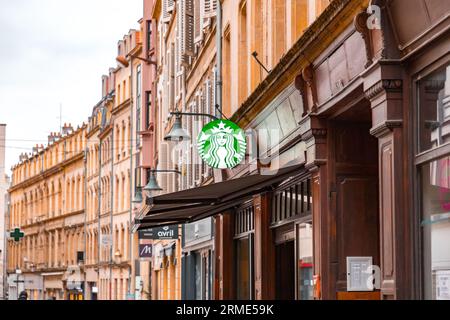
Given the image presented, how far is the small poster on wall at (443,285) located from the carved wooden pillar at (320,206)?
13.0 feet

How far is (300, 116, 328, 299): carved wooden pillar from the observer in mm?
14281

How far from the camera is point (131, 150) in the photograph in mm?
62406

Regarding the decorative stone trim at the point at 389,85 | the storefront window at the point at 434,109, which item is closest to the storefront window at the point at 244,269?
the decorative stone trim at the point at 389,85

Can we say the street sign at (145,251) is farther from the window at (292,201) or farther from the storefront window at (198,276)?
the window at (292,201)

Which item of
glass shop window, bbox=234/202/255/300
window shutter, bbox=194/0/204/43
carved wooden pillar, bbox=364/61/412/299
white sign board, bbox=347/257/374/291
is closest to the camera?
carved wooden pillar, bbox=364/61/412/299

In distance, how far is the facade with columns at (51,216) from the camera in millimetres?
85875

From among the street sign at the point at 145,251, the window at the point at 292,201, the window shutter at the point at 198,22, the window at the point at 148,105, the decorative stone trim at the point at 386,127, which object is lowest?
the window at the point at 292,201

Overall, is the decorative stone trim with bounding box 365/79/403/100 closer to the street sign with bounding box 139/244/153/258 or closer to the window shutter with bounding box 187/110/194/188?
the window shutter with bounding box 187/110/194/188

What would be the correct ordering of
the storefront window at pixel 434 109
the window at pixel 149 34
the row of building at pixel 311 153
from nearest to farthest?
1. the storefront window at pixel 434 109
2. the row of building at pixel 311 153
3. the window at pixel 149 34

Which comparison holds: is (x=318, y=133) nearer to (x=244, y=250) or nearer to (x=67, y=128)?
(x=244, y=250)

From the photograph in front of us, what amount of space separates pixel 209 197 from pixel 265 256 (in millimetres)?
1752

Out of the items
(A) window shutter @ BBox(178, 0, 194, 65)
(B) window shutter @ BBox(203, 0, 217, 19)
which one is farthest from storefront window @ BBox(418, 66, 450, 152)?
(A) window shutter @ BBox(178, 0, 194, 65)

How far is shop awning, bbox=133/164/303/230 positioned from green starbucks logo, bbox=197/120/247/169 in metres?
0.76
